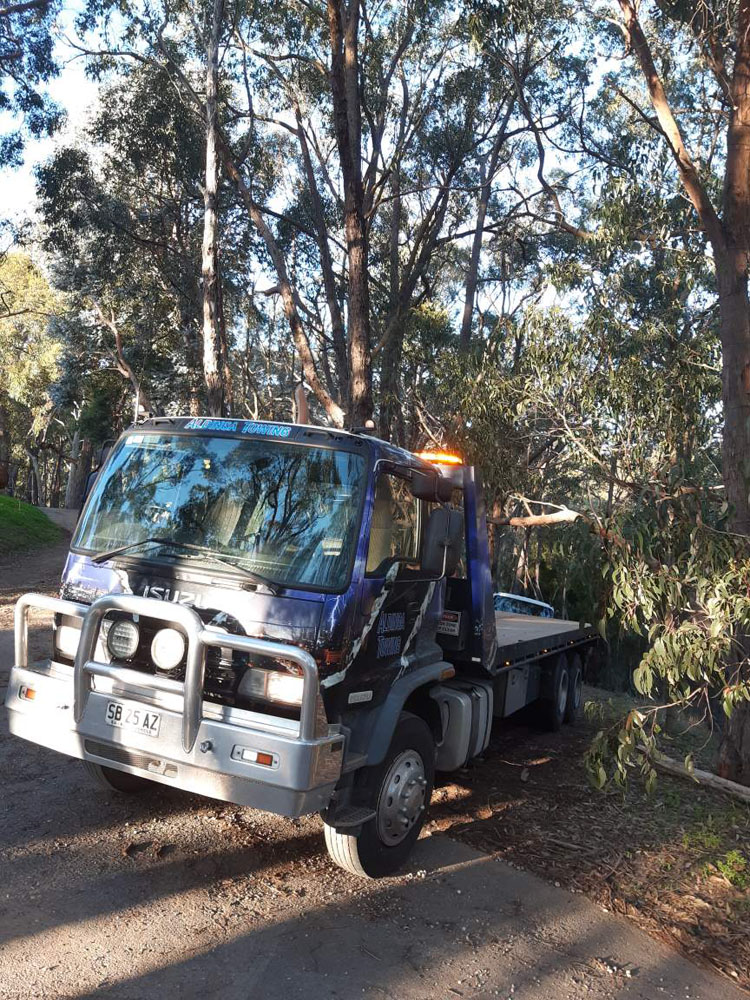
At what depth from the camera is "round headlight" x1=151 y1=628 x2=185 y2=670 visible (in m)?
3.98

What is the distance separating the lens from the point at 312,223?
2145 cm

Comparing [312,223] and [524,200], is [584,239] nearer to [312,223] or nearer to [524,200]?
[524,200]

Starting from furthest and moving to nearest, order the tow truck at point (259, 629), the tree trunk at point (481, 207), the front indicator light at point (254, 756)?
the tree trunk at point (481, 207) < the tow truck at point (259, 629) < the front indicator light at point (254, 756)

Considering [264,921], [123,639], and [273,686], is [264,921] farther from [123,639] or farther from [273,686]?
[123,639]

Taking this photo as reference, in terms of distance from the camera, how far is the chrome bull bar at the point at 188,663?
12.0 ft

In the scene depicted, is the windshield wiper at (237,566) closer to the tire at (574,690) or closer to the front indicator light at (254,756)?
the front indicator light at (254,756)

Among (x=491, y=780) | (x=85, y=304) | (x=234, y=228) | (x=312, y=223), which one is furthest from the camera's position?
(x=85, y=304)

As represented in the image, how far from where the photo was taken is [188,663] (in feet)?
12.2

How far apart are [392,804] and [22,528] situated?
19.5m

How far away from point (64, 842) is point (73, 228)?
21.6 metres

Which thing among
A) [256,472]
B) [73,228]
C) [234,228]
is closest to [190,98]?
[234,228]

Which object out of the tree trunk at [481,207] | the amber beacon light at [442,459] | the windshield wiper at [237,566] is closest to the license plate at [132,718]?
the windshield wiper at [237,566]

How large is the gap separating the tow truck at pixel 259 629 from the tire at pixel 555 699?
325 cm

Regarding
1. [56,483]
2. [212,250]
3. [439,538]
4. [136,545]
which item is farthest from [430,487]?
[56,483]
